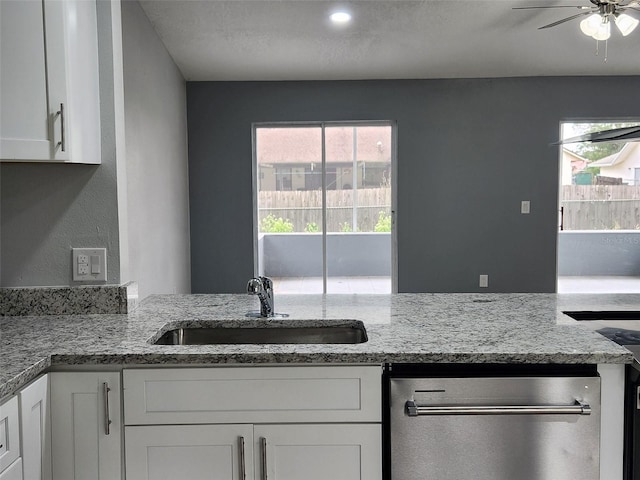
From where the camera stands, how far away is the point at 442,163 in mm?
5664

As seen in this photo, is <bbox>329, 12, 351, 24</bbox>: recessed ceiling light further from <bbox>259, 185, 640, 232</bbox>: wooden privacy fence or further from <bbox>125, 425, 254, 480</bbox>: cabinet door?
<bbox>125, 425, 254, 480</bbox>: cabinet door

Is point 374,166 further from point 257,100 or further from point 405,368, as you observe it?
point 405,368

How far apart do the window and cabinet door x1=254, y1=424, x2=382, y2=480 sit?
14.0ft

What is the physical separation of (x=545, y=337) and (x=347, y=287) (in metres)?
4.25

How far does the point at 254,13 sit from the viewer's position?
3920mm

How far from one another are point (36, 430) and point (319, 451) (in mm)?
697

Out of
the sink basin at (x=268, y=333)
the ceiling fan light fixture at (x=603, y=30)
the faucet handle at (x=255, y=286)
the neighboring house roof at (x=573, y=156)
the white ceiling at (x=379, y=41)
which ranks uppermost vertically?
the white ceiling at (x=379, y=41)

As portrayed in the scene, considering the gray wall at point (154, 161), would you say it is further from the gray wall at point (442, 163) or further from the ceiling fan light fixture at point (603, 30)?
the ceiling fan light fixture at point (603, 30)

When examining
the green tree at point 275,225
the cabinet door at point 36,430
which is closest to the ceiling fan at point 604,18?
the cabinet door at point 36,430

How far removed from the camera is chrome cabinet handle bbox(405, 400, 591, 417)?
1519 mm

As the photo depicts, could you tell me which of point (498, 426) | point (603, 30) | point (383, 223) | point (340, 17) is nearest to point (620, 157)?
point (383, 223)

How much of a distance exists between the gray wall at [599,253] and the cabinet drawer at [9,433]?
5.31 metres

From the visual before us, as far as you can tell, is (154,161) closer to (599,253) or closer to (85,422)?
(85,422)

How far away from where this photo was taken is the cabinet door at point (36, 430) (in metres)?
1.42
